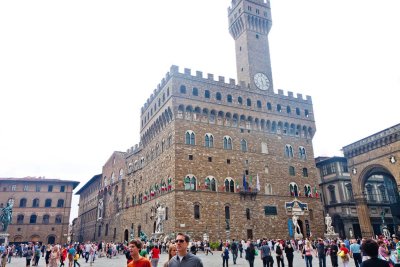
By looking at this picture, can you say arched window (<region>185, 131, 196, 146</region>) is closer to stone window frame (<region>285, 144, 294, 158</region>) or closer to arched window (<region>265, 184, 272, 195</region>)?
arched window (<region>265, 184, 272, 195</region>)

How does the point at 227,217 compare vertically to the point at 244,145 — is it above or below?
below

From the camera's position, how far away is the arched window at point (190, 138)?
106ft

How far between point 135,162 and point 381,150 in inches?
1197

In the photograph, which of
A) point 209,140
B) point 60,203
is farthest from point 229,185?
point 60,203

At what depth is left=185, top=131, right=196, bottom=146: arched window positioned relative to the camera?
3241cm

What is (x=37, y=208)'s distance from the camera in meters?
53.8

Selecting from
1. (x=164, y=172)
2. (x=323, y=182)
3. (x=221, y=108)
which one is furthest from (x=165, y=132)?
(x=323, y=182)

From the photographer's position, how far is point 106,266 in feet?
64.8

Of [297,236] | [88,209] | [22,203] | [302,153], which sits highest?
[302,153]

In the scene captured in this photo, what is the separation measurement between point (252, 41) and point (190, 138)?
16190mm

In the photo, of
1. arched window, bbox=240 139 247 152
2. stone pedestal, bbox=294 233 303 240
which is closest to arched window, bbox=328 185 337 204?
stone pedestal, bbox=294 233 303 240

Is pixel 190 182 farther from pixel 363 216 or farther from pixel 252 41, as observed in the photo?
pixel 252 41

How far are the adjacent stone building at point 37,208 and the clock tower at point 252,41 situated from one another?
126 feet

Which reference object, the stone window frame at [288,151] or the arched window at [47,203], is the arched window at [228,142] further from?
the arched window at [47,203]
